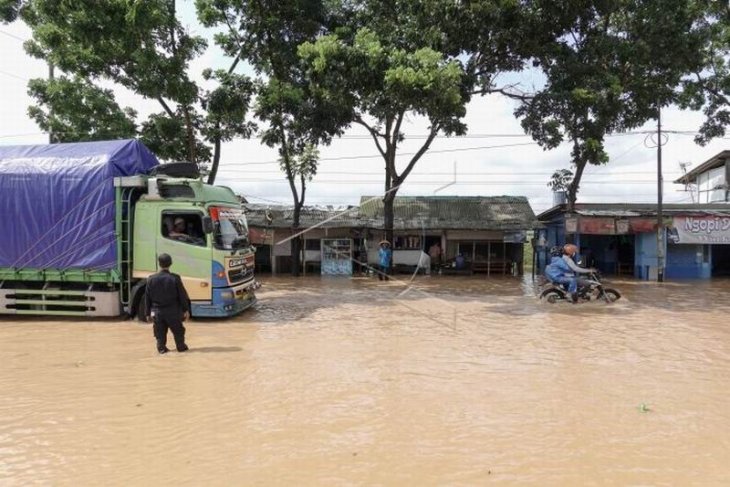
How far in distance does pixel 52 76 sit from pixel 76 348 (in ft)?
45.9

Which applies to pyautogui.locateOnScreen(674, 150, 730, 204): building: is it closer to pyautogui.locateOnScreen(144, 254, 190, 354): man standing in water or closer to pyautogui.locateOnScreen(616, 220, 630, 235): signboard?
pyautogui.locateOnScreen(616, 220, 630, 235): signboard

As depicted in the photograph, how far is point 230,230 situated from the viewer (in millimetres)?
11453

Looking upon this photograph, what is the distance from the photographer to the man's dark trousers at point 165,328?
8383 mm

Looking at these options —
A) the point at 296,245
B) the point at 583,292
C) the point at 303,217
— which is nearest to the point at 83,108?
the point at 296,245

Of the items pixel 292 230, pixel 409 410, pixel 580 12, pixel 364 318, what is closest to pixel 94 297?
pixel 364 318

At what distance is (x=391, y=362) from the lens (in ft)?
26.6

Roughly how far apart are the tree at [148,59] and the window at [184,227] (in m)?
6.60

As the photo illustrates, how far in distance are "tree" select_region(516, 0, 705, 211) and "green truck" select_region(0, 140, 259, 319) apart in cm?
1262

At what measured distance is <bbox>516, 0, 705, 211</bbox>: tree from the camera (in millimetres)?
18297

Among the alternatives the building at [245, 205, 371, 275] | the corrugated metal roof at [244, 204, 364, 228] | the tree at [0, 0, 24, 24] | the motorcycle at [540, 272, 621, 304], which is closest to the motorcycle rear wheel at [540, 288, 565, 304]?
the motorcycle at [540, 272, 621, 304]

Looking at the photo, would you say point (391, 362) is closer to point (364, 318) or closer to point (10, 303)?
point (364, 318)

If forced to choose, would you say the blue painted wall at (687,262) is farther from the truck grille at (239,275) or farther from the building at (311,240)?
the truck grille at (239,275)

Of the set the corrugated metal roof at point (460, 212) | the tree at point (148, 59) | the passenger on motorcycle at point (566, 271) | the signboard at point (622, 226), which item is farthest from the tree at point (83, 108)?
the signboard at point (622, 226)

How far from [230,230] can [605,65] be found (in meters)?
15.1
